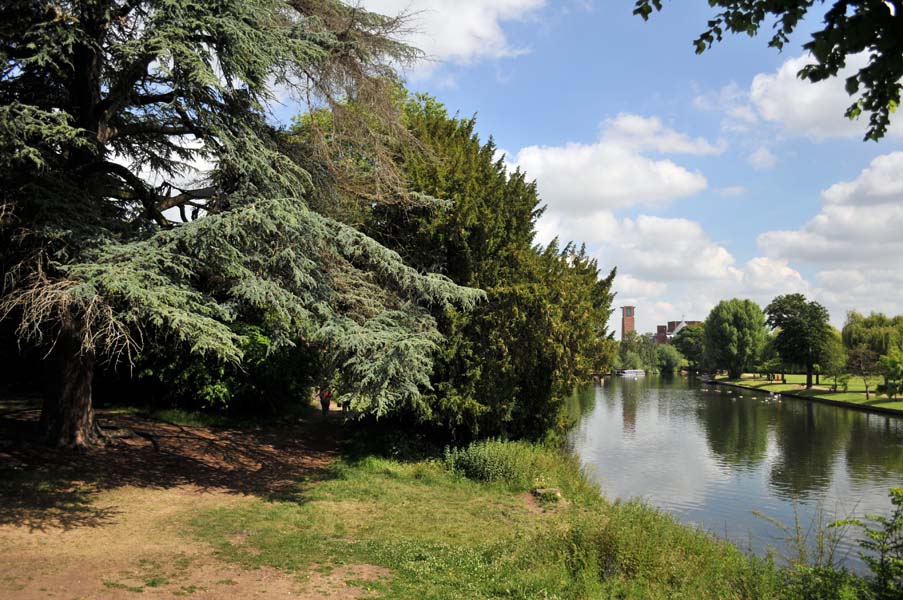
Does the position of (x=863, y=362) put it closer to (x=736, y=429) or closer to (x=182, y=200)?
(x=736, y=429)

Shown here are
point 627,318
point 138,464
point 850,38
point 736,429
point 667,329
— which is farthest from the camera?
point 667,329

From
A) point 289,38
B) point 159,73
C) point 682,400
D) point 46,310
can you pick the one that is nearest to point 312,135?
point 289,38

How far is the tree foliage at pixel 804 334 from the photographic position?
52.8 metres

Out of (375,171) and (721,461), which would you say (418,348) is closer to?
(375,171)

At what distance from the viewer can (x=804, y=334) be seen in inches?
2112

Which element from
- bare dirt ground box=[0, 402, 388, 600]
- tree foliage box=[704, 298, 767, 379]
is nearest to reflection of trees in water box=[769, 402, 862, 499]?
bare dirt ground box=[0, 402, 388, 600]

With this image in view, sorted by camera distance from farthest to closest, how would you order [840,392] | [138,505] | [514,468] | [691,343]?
[691,343] → [840,392] → [514,468] → [138,505]

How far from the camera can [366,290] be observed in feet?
40.9

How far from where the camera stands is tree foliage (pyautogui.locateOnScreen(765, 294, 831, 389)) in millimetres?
52750

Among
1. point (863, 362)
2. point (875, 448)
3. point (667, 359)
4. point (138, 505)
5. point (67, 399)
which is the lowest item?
point (875, 448)

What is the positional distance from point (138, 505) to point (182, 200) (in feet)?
18.3

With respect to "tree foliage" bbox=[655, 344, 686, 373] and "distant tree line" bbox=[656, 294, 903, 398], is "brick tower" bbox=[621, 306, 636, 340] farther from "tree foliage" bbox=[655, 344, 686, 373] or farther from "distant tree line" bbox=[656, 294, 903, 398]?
"distant tree line" bbox=[656, 294, 903, 398]

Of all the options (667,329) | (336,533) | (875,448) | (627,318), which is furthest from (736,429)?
(667,329)

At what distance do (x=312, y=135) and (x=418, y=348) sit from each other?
17.4 ft
